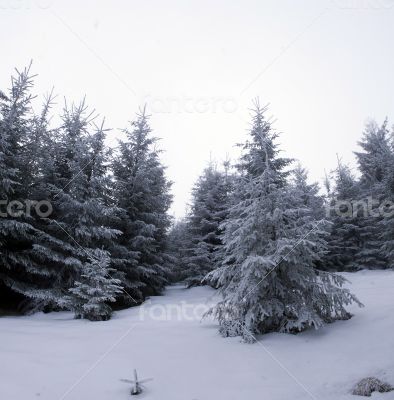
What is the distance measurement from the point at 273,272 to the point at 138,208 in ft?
35.8

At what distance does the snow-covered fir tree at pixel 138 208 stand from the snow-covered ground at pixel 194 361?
6.30 meters

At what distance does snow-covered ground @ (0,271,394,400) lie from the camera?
5.73 metres

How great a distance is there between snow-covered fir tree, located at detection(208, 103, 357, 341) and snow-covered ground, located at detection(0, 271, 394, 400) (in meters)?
0.54

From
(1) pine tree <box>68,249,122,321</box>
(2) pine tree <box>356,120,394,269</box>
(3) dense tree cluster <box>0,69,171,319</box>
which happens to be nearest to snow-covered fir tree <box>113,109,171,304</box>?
(3) dense tree cluster <box>0,69,171,319</box>

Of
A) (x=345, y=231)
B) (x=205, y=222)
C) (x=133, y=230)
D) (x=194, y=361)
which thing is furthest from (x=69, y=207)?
(x=345, y=231)

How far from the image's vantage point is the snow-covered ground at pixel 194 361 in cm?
573

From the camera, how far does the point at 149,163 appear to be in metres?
18.4

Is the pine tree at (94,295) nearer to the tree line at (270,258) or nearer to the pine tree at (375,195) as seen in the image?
the tree line at (270,258)

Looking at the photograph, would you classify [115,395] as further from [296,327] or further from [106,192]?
[106,192]

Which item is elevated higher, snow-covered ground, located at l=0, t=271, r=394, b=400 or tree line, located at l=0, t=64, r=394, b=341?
tree line, located at l=0, t=64, r=394, b=341

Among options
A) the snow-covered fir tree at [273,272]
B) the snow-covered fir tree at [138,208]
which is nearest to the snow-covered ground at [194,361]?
the snow-covered fir tree at [273,272]

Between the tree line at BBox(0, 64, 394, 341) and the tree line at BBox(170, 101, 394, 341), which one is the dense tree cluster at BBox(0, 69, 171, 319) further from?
the tree line at BBox(170, 101, 394, 341)

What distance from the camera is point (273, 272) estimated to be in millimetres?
8711

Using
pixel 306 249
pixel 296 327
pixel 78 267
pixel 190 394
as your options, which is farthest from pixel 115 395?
pixel 78 267
